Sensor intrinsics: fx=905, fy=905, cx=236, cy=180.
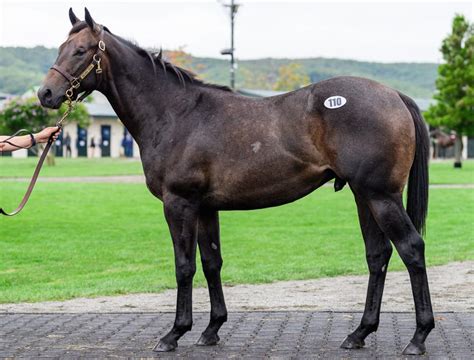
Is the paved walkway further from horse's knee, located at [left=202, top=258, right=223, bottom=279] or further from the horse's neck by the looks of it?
the horse's neck

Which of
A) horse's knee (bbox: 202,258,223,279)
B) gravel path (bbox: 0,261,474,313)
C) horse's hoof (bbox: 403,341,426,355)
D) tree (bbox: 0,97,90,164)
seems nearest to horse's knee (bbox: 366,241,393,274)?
horse's hoof (bbox: 403,341,426,355)

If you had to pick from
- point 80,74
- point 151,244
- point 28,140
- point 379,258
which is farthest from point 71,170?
point 379,258

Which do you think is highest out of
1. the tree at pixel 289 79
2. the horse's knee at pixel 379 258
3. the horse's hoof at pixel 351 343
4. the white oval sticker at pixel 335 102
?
the white oval sticker at pixel 335 102

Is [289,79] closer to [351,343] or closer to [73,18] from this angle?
[73,18]

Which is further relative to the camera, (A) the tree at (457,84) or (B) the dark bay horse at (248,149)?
(A) the tree at (457,84)

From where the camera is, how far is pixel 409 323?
834 centimetres

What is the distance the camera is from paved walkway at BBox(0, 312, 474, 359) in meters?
7.11

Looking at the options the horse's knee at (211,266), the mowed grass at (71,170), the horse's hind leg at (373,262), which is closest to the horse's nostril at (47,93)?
the horse's knee at (211,266)

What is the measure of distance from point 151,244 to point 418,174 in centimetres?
911

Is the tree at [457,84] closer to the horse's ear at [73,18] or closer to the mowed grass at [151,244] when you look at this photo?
the mowed grass at [151,244]

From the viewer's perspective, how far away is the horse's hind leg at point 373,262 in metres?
7.45

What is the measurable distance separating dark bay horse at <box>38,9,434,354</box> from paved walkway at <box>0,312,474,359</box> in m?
0.23

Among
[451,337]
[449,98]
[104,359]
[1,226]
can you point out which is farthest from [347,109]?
[449,98]

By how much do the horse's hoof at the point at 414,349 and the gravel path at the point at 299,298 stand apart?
2.20 m
